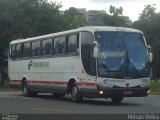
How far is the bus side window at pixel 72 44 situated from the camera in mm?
25000

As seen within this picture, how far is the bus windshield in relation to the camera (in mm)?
23375

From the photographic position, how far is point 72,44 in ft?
83.4

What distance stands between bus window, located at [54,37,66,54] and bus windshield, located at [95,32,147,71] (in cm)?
307

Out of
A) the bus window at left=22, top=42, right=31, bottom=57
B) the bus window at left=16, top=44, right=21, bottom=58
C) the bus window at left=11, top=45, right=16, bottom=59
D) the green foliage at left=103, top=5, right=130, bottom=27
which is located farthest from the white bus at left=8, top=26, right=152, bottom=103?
the green foliage at left=103, top=5, right=130, bottom=27

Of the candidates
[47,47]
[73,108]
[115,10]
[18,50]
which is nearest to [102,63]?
[73,108]

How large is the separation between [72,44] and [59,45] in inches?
67.1

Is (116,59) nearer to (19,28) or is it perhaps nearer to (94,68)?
(94,68)

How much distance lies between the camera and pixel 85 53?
24.2 m

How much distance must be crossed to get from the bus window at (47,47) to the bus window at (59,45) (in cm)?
70

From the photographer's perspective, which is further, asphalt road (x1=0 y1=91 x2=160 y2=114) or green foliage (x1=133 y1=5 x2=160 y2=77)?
green foliage (x1=133 y1=5 x2=160 y2=77)

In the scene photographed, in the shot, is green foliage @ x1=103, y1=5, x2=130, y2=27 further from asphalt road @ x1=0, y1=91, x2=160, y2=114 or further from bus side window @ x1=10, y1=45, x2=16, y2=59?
asphalt road @ x1=0, y1=91, x2=160, y2=114

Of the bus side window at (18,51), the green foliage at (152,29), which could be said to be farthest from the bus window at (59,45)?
the green foliage at (152,29)

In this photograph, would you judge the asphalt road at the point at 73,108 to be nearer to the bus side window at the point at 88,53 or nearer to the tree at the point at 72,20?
the bus side window at the point at 88,53

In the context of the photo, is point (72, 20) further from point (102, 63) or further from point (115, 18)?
point (102, 63)
